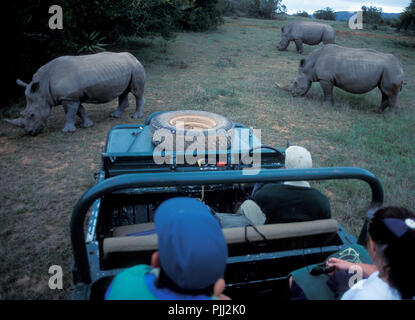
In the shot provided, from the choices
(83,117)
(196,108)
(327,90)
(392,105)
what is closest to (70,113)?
(83,117)

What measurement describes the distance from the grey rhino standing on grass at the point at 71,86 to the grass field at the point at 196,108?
37 cm

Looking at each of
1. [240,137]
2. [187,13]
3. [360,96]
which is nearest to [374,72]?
[360,96]

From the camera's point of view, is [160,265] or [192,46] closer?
[160,265]

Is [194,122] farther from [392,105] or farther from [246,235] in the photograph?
[392,105]

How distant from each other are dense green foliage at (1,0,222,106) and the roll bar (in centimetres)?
690

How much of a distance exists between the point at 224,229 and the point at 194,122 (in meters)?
2.22

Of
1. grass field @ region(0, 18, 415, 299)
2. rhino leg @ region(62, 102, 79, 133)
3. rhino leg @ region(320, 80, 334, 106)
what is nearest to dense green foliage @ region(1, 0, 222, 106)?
grass field @ region(0, 18, 415, 299)

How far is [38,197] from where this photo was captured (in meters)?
3.93

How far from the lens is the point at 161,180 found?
1493 millimetres

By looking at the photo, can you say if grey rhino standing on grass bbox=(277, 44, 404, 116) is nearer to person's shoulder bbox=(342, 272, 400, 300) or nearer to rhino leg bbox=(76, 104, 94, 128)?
rhino leg bbox=(76, 104, 94, 128)

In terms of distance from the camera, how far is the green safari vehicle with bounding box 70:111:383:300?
1527 millimetres

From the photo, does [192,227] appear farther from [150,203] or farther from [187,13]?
[187,13]

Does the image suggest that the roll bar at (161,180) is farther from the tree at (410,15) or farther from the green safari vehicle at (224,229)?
the tree at (410,15)
